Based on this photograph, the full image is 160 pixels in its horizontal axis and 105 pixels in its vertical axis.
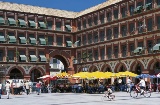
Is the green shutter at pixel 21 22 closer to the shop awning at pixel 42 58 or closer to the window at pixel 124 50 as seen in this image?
the shop awning at pixel 42 58

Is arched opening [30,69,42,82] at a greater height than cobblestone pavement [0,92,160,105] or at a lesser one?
greater

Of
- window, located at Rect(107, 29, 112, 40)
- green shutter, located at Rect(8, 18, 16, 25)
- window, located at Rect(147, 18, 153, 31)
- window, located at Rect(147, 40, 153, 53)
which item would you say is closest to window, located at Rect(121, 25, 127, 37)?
window, located at Rect(107, 29, 112, 40)

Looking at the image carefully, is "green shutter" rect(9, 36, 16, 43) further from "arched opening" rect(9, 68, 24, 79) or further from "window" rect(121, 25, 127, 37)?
"window" rect(121, 25, 127, 37)

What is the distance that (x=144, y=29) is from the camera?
49781 millimetres

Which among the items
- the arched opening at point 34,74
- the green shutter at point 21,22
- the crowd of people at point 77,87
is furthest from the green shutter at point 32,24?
the crowd of people at point 77,87

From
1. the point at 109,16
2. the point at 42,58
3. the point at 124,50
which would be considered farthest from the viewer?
the point at 42,58

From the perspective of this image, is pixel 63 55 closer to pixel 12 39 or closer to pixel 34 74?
pixel 34 74

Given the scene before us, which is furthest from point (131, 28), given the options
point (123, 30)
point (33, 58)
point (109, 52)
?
point (33, 58)

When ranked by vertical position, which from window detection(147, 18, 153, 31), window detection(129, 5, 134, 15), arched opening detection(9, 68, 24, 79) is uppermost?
window detection(129, 5, 134, 15)

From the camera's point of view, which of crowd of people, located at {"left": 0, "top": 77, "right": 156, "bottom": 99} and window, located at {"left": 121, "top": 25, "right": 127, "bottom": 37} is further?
window, located at {"left": 121, "top": 25, "right": 127, "bottom": 37}

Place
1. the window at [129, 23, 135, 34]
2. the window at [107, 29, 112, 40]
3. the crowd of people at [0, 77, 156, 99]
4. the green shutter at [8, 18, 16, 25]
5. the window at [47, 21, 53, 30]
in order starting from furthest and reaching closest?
1. the window at [47, 21, 53, 30]
2. the green shutter at [8, 18, 16, 25]
3. the window at [107, 29, 112, 40]
4. the window at [129, 23, 135, 34]
5. the crowd of people at [0, 77, 156, 99]

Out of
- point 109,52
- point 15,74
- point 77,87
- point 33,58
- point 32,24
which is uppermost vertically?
point 32,24

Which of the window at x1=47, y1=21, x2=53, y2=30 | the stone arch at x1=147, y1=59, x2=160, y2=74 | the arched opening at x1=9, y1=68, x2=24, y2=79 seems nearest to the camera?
the stone arch at x1=147, y1=59, x2=160, y2=74

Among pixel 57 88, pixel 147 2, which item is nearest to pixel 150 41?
pixel 147 2
